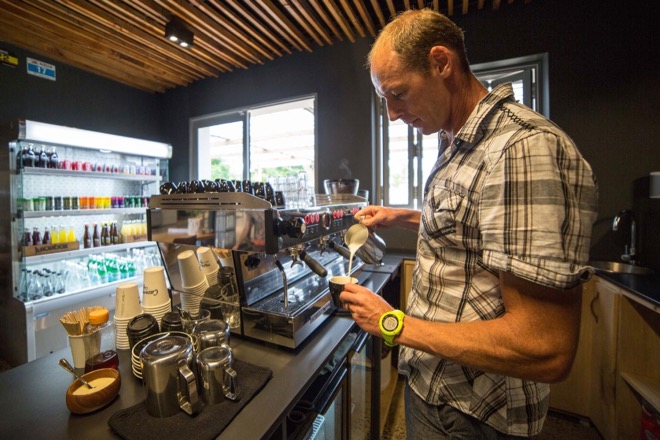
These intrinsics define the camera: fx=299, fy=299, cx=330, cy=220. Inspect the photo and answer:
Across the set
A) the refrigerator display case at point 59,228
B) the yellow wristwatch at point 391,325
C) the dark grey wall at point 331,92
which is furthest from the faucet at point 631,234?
the refrigerator display case at point 59,228

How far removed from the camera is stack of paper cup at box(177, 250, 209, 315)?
1.07 meters

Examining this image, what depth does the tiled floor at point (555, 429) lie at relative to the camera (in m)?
1.77

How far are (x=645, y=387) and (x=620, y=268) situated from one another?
0.83 meters

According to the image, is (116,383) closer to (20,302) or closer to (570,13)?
(20,302)

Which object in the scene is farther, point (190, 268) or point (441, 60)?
point (190, 268)

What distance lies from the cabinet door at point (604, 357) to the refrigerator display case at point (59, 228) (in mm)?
3537

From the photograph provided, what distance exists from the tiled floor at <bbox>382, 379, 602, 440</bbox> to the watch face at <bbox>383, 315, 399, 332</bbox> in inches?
60.0

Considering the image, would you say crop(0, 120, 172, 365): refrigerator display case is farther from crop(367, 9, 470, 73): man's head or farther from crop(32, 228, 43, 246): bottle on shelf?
crop(367, 9, 470, 73): man's head

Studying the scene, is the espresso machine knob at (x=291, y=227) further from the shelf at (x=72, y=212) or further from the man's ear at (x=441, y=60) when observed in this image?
the shelf at (x=72, y=212)

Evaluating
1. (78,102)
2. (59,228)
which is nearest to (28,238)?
(59,228)

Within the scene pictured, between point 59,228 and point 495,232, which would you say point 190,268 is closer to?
point 495,232

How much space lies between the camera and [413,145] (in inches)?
106

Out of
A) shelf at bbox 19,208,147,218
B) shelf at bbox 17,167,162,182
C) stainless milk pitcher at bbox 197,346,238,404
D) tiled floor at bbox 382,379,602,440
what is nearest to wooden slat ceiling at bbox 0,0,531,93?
shelf at bbox 17,167,162,182

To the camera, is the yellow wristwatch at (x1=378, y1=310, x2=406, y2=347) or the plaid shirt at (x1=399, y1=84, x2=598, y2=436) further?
the yellow wristwatch at (x1=378, y1=310, x2=406, y2=347)
